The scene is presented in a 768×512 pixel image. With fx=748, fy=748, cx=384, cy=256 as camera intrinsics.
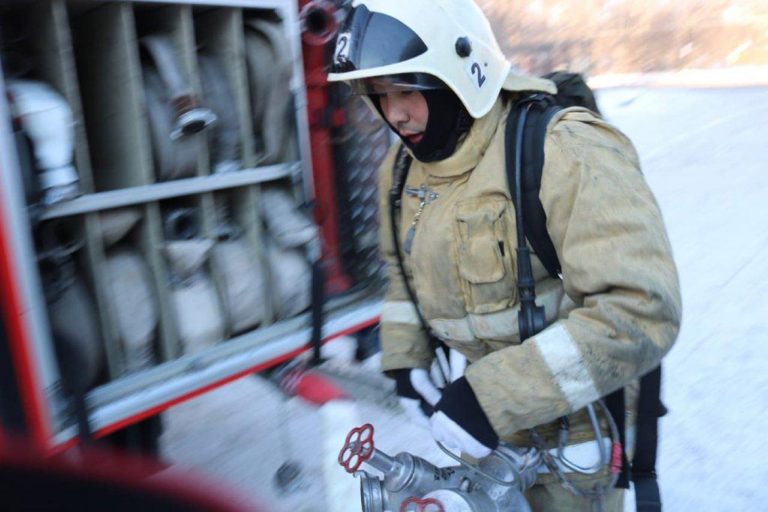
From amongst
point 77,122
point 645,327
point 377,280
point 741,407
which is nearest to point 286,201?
point 377,280

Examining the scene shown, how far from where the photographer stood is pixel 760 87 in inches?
619

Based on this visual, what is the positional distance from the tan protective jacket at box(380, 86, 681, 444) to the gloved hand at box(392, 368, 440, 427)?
228 millimetres

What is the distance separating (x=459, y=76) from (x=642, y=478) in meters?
1.11

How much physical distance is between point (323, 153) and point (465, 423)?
1.57 m

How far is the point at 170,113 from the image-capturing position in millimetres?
2451

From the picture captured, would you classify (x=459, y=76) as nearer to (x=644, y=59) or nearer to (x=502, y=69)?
(x=502, y=69)

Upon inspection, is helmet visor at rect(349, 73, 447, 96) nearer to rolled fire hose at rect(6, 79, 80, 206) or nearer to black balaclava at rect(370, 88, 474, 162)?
black balaclava at rect(370, 88, 474, 162)

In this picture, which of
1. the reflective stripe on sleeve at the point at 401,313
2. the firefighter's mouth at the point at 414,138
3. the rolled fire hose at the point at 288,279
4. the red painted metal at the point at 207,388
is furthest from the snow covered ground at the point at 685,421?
the firefighter's mouth at the point at 414,138

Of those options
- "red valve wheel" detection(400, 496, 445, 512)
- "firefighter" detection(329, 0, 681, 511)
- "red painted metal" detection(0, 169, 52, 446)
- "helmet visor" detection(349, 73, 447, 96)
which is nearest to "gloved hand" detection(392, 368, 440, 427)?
"firefighter" detection(329, 0, 681, 511)

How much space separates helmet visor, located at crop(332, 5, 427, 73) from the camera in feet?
5.65

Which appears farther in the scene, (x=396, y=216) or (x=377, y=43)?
(x=396, y=216)

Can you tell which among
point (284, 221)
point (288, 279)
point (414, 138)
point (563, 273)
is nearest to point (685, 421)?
point (288, 279)

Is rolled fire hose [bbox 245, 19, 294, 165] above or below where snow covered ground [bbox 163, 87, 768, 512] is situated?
above

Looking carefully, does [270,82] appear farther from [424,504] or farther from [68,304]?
[424,504]
